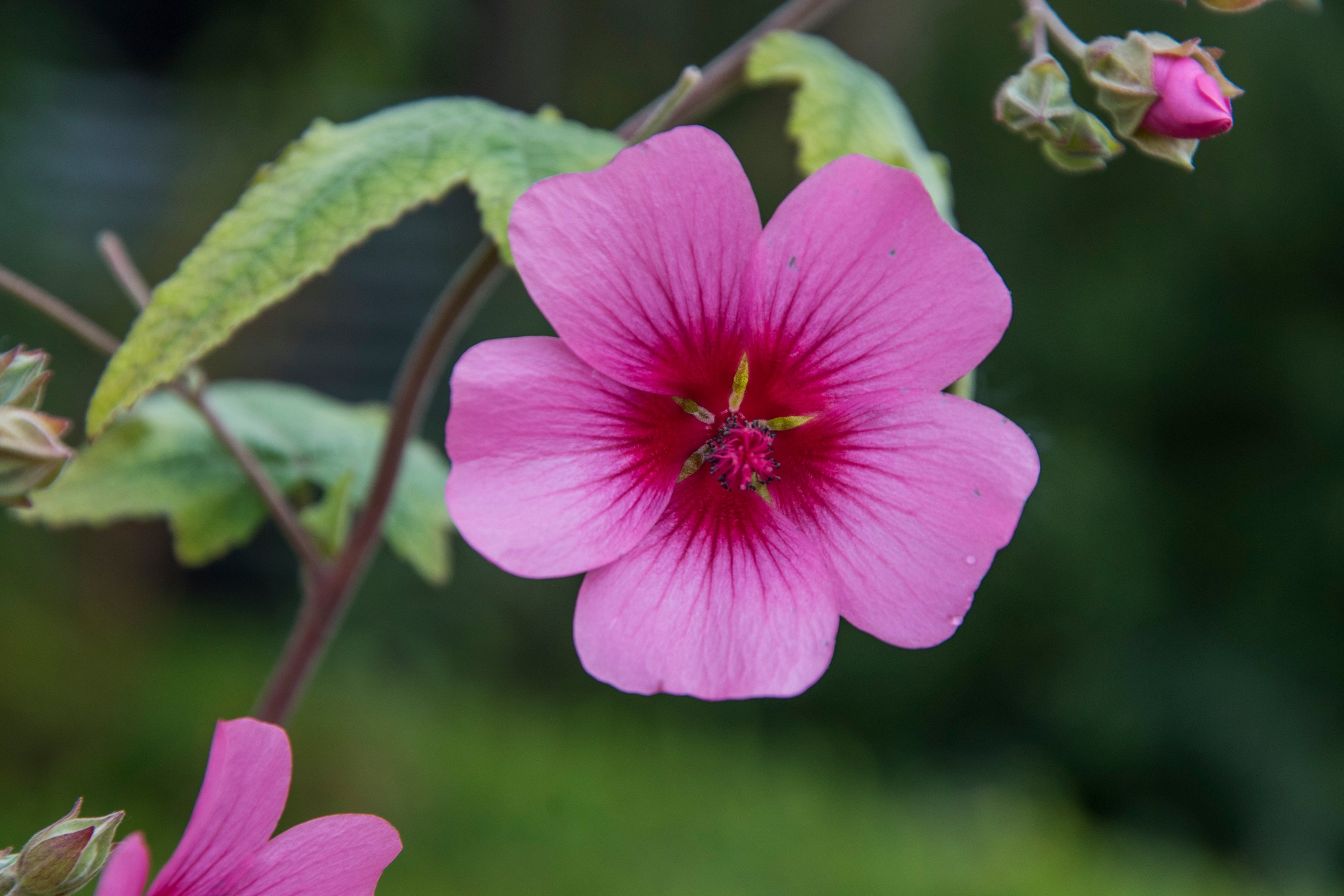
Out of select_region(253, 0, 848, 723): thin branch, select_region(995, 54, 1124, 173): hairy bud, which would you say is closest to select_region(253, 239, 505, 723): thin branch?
select_region(253, 0, 848, 723): thin branch

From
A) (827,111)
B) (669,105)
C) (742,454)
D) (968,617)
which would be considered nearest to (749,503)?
(742,454)

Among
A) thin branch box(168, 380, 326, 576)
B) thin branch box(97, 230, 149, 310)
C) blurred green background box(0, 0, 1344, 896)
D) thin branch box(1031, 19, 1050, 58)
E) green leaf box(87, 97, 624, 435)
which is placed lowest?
blurred green background box(0, 0, 1344, 896)

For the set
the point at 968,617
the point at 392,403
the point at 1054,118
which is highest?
the point at 1054,118

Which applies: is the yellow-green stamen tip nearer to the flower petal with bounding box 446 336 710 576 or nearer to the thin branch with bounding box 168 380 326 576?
the flower petal with bounding box 446 336 710 576

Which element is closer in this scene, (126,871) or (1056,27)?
(126,871)

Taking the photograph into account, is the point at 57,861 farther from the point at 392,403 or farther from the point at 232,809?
the point at 392,403

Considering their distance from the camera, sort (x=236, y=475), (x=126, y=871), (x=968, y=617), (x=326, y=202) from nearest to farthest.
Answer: (x=126, y=871) → (x=326, y=202) → (x=236, y=475) → (x=968, y=617)
